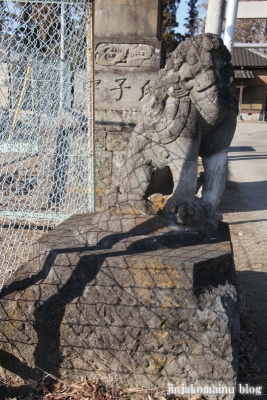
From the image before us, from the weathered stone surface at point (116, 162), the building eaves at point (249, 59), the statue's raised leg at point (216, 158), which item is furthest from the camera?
the building eaves at point (249, 59)

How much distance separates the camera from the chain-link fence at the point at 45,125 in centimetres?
431

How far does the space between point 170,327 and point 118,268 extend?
1.31ft

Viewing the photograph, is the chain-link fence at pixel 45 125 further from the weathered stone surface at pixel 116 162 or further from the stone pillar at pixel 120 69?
the weathered stone surface at pixel 116 162

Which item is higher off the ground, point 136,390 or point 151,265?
point 151,265

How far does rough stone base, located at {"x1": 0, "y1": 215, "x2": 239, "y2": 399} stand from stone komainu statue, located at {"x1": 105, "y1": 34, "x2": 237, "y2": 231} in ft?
0.98

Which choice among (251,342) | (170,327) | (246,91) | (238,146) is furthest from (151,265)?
(246,91)

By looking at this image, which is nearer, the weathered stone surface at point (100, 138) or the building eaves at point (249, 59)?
the weathered stone surface at point (100, 138)

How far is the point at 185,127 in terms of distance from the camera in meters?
2.34

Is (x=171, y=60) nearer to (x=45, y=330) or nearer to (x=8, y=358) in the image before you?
(x=45, y=330)

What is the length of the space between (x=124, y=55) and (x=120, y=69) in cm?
18

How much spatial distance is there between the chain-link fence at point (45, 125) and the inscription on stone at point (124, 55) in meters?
0.26

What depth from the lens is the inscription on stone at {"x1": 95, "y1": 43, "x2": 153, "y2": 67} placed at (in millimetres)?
4996

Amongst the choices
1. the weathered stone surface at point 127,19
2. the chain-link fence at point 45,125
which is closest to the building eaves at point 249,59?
the chain-link fence at point 45,125

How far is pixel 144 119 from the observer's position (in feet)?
8.09
